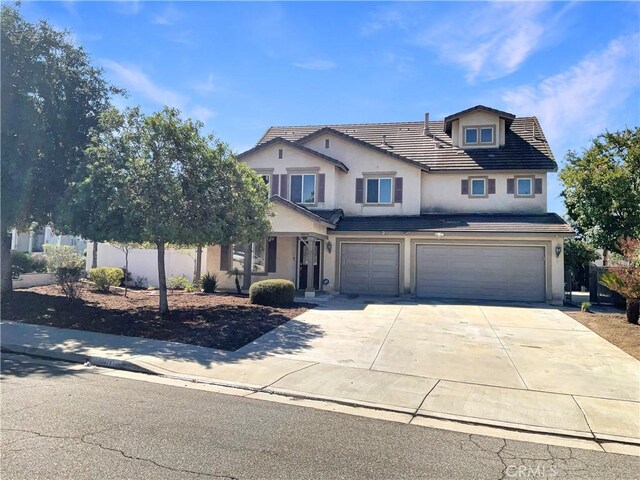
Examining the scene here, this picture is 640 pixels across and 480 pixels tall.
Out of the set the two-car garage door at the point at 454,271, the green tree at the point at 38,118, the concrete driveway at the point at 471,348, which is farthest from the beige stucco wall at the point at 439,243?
the green tree at the point at 38,118

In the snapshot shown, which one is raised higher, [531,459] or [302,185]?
[302,185]

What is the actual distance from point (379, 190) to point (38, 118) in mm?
14040

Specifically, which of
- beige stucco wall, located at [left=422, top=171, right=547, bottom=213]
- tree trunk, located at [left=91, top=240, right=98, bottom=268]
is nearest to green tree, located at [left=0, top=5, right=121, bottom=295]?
tree trunk, located at [left=91, top=240, right=98, bottom=268]

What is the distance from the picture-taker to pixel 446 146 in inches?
888

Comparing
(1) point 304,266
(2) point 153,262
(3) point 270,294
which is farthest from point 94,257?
(3) point 270,294

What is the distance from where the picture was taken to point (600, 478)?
4238mm

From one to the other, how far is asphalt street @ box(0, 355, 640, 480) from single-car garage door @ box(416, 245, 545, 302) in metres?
14.2

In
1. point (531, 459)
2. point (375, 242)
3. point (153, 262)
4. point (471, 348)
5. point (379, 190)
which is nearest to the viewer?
point (531, 459)

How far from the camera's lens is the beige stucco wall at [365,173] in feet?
68.1

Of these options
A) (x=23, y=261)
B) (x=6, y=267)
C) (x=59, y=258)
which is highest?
(x=59, y=258)

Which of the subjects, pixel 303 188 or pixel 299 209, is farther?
pixel 303 188

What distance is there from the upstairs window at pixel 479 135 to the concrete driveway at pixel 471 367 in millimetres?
10881

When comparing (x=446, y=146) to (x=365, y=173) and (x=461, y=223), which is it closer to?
(x=365, y=173)

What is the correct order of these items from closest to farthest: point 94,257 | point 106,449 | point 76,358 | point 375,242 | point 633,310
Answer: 1. point 106,449
2. point 76,358
3. point 633,310
4. point 375,242
5. point 94,257
